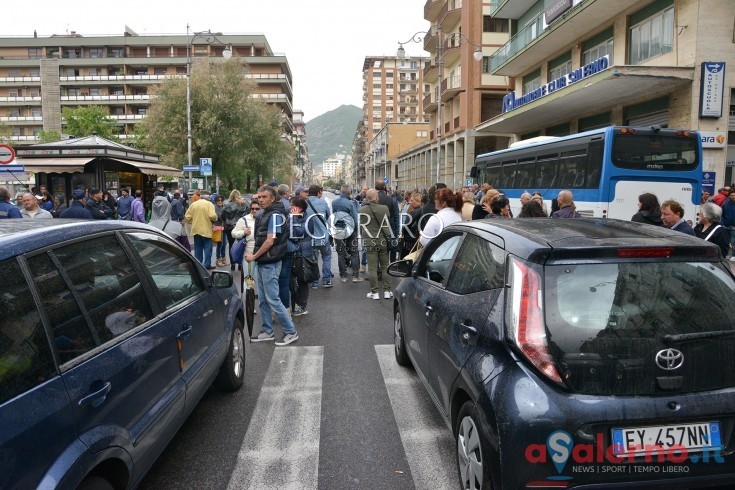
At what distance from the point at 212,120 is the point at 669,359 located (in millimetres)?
37212

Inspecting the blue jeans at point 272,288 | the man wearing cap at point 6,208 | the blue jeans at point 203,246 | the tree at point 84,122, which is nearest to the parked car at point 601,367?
the blue jeans at point 272,288

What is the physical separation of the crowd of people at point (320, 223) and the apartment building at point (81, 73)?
68604 mm

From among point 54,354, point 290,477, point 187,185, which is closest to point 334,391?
point 290,477

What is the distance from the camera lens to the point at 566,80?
1975cm

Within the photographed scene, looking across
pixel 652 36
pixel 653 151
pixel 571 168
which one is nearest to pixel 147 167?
pixel 571 168

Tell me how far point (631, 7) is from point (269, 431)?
839 inches

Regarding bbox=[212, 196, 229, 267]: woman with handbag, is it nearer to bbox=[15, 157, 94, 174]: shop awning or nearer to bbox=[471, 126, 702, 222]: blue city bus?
bbox=[471, 126, 702, 222]: blue city bus

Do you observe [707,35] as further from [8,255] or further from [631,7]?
[8,255]

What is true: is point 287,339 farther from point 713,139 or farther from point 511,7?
point 511,7

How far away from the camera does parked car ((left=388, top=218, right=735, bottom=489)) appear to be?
2.37 meters

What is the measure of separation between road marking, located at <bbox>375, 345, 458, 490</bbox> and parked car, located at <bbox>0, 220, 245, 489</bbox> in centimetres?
155

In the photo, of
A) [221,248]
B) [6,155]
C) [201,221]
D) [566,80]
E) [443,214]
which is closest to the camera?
[443,214]

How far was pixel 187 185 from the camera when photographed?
1211 inches

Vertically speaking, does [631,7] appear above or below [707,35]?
above
